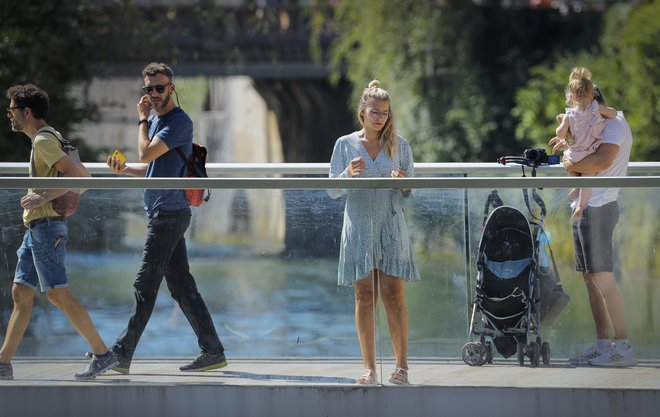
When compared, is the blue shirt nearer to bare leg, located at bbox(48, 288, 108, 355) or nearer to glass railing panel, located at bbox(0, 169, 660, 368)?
glass railing panel, located at bbox(0, 169, 660, 368)

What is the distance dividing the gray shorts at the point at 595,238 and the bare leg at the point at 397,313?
901mm

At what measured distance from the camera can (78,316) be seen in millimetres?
6770

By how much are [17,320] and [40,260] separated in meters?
0.34

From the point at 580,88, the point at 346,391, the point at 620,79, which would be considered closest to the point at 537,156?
the point at 580,88

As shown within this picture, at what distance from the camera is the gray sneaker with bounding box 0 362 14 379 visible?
22.3 feet

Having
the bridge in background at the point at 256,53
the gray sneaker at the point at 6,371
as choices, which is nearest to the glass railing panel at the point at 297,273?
the gray sneaker at the point at 6,371

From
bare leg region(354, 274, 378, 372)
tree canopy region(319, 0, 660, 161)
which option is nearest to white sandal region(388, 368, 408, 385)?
bare leg region(354, 274, 378, 372)

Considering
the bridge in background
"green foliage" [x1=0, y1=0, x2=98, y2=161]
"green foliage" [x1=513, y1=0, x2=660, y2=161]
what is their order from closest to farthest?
"green foliage" [x1=0, y1=0, x2=98, y2=161] < "green foliage" [x1=513, y1=0, x2=660, y2=161] < the bridge in background

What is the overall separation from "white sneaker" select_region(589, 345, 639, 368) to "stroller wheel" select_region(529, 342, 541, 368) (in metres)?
0.26

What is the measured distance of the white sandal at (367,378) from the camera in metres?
6.69

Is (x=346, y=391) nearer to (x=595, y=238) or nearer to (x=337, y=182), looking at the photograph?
(x=337, y=182)

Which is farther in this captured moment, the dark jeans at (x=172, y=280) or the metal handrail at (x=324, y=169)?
the metal handrail at (x=324, y=169)

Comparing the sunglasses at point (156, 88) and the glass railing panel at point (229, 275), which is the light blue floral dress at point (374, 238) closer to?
the glass railing panel at point (229, 275)

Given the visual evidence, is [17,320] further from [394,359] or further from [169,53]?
[169,53]
